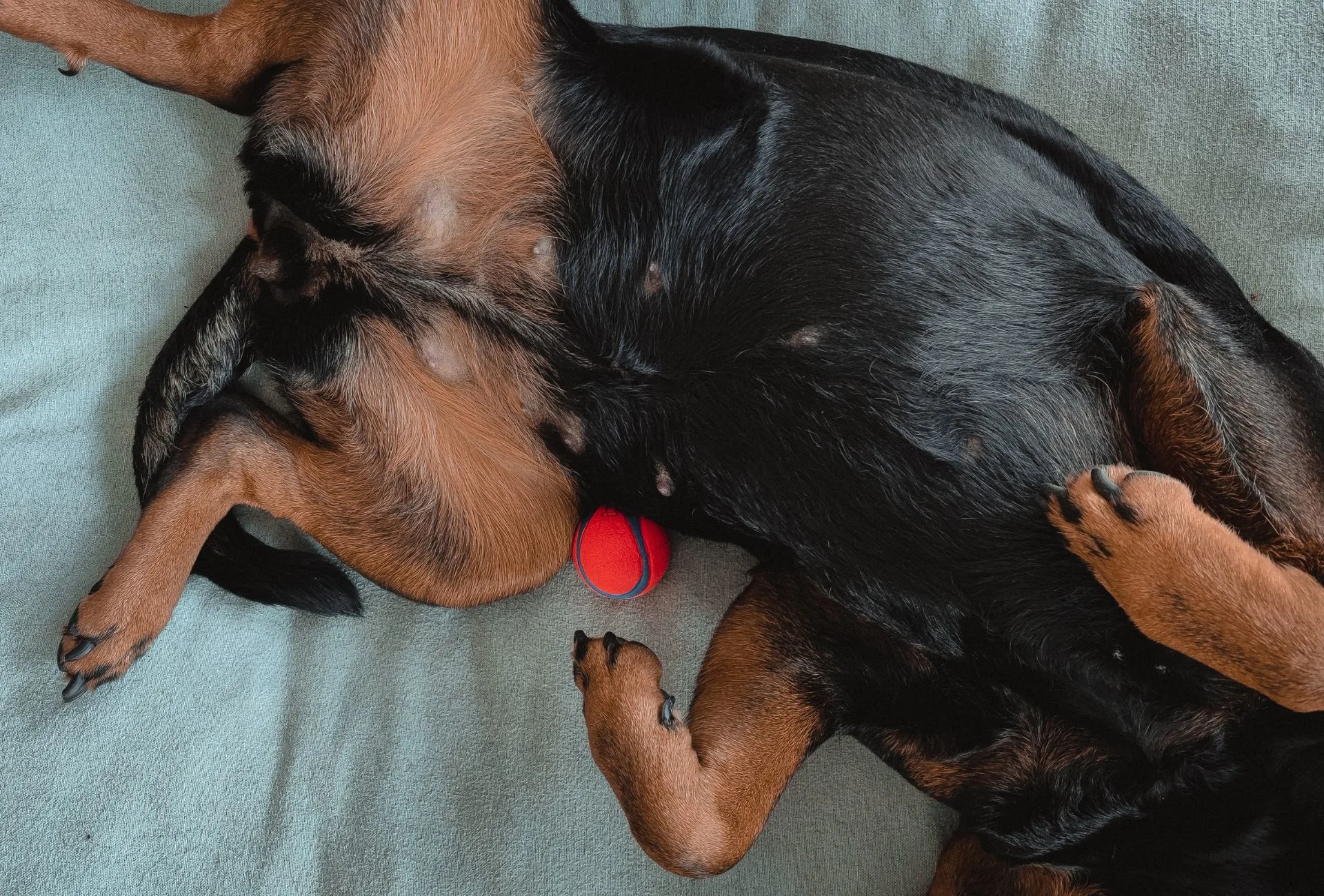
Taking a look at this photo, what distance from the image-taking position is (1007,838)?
195cm

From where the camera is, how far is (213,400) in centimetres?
222

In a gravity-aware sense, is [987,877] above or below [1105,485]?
below

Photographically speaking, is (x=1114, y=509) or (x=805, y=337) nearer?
(x=1114, y=509)

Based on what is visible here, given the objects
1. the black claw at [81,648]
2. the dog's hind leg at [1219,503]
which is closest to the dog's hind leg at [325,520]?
the black claw at [81,648]

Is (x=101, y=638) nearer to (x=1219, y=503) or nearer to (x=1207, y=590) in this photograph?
(x=1207, y=590)

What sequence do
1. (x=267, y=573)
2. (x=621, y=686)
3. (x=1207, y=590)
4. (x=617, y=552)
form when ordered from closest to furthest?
(x=1207, y=590) → (x=621, y=686) → (x=267, y=573) → (x=617, y=552)

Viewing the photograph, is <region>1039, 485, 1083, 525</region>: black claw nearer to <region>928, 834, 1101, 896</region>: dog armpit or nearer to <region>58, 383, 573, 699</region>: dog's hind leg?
<region>928, 834, 1101, 896</region>: dog armpit

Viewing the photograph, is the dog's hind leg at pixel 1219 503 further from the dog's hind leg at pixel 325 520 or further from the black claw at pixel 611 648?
the dog's hind leg at pixel 325 520

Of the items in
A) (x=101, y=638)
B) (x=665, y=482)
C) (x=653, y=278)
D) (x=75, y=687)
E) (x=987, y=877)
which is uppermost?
(x=653, y=278)

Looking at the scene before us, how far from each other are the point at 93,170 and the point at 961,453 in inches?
83.1

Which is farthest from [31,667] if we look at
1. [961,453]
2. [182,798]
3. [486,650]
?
[961,453]

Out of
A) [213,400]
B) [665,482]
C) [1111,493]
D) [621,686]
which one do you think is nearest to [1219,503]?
[1111,493]

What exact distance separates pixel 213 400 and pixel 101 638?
0.54 m

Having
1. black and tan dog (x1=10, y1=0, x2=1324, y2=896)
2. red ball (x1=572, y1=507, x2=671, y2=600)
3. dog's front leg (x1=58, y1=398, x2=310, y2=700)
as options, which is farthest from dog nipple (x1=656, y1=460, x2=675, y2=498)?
dog's front leg (x1=58, y1=398, x2=310, y2=700)
